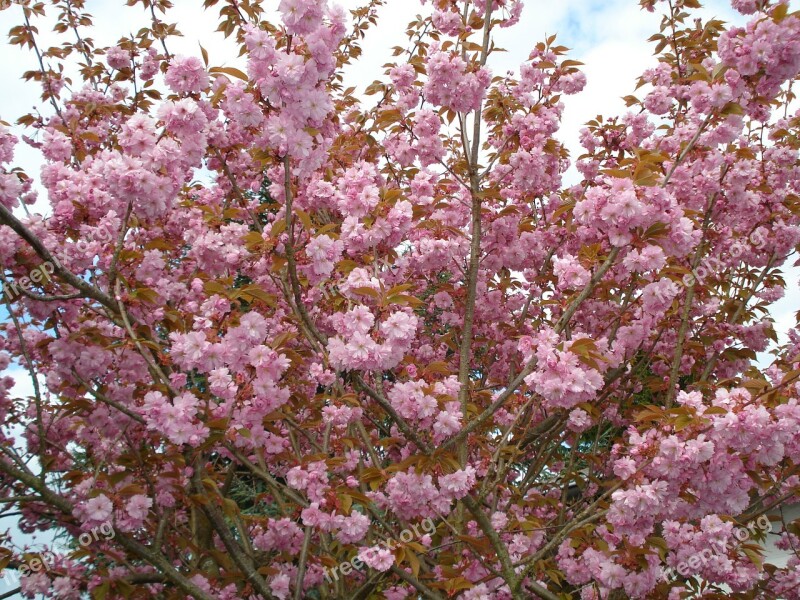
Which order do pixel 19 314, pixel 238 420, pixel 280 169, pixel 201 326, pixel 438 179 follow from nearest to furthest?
pixel 201 326 < pixel 238 420 < pixel 19 314 < pixel 280 169 < pixel 438 179

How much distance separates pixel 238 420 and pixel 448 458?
3.53 feet

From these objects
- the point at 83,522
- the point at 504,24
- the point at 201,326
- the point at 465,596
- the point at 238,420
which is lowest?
the point at 465,596

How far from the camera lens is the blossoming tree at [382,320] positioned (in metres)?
3.03

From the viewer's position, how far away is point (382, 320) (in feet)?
10.1

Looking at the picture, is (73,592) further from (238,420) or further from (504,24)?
(504,24)

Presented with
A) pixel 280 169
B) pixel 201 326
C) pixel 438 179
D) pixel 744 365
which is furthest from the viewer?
pixel 744 365

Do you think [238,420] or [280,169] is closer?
[238,420]

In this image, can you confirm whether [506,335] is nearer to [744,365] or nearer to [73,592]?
[744,365]

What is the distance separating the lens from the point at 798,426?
3049mm

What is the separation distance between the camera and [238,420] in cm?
325

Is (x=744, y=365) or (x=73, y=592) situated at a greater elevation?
(x=744, y=365)

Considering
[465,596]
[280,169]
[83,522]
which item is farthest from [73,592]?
[280,169]

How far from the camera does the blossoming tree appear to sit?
3025 mm

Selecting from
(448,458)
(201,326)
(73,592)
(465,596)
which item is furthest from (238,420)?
(465,596)
